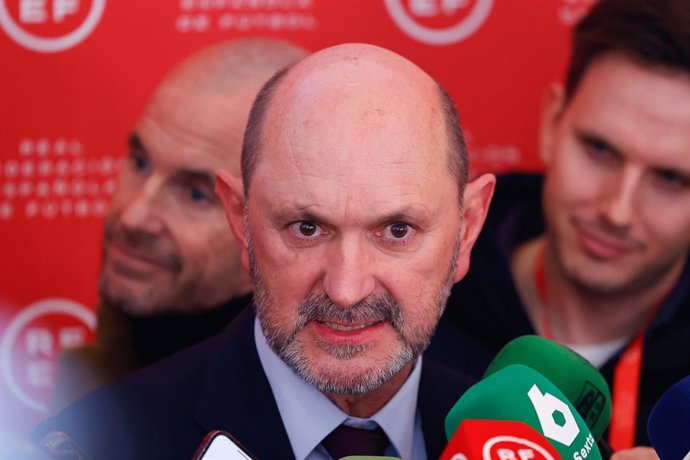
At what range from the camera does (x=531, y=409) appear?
1337 millimetres

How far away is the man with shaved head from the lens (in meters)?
1.43

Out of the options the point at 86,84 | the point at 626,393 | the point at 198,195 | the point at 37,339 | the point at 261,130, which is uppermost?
the point at 261,130

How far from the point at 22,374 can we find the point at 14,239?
28 cm

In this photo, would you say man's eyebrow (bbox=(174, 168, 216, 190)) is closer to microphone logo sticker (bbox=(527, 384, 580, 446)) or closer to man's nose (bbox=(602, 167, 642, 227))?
man's nose (bbox=(602, 167, 642, 227))

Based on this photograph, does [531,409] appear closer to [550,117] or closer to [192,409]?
[192,409]

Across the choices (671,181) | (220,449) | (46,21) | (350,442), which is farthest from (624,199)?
(220,449)

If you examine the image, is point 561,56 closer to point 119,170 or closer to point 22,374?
point 119,170

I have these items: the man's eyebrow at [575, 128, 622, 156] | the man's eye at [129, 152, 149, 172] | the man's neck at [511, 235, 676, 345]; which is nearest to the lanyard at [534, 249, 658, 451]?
the man's neck at [511, 235, 676, 345]

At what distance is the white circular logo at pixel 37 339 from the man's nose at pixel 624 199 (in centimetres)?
108

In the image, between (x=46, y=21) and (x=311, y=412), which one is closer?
(x=311, y=412)

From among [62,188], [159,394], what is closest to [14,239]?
[62,188]

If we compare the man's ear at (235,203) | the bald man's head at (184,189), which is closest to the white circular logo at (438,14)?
the bald man's head at (184,189)

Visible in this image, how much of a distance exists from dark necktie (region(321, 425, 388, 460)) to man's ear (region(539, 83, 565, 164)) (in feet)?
3.73

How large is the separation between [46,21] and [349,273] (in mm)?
1262
